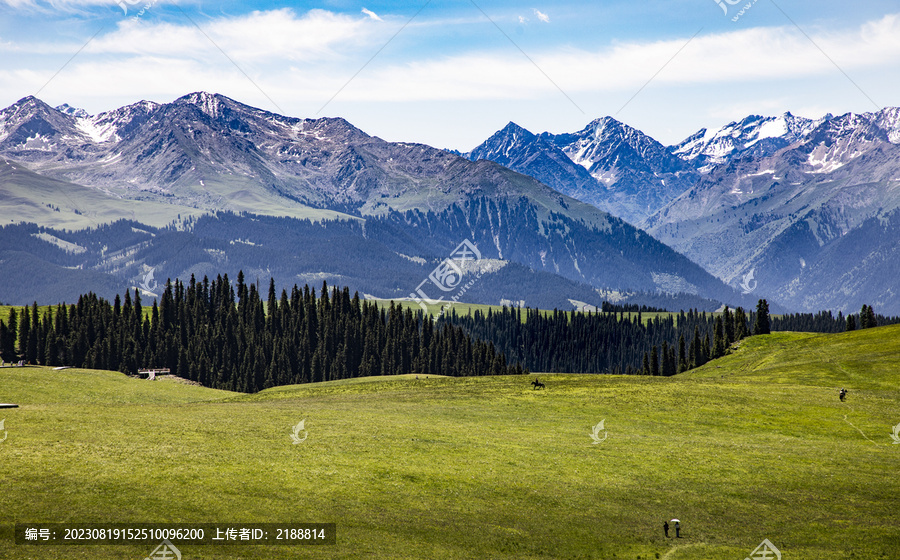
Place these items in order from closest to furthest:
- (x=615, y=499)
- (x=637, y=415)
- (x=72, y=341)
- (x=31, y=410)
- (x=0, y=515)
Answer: (x=0, y=515), (x=615, y=499), (x=31, y=410), (x=637, y=415), (x=72, y=341)

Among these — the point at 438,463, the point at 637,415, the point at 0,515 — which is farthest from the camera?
the point at 637,415

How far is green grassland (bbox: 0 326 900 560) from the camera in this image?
124ft

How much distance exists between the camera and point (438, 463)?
2071 inches

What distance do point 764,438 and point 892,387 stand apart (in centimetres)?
3478

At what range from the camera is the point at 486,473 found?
1983 inches

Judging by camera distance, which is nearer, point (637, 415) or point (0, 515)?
point (0, 515)

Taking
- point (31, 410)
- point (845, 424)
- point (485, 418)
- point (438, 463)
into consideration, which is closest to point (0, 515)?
point (438, 463)

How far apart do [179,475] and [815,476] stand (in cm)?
4535

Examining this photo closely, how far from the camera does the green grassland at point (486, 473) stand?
37.8m

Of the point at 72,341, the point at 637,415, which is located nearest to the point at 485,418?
the point at 637,415

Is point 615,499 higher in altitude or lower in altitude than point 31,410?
lower

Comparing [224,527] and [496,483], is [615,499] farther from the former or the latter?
[224,527]

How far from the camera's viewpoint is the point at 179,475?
43.0 meters

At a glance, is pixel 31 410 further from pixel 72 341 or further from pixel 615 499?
pixel 72 341
